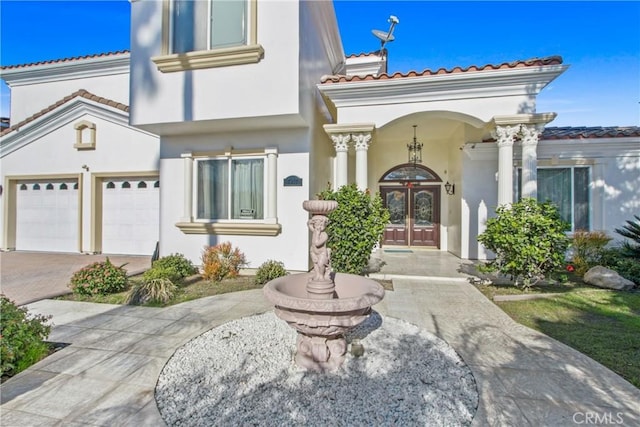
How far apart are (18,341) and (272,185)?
16.9ft

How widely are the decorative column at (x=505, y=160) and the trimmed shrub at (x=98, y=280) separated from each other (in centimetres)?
844

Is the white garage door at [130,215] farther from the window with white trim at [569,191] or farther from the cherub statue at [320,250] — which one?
the window with white trim at [569,191]

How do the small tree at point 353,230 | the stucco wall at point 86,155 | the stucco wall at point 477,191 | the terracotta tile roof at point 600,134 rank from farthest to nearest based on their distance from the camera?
the stucco wall at point 86,155 < the stucco wall at point 477,191 < the terracotta tile roof at point 600,134 < the small tree at point 353,230

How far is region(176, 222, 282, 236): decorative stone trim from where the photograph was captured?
287 inches

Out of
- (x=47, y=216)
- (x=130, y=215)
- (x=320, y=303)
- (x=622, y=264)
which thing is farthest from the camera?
(x=47, y=216)

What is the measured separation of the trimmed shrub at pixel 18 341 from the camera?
9.46 ft

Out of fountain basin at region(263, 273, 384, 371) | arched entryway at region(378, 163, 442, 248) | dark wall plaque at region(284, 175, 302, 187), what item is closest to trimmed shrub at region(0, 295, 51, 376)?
fountain basin at region(263, 273, 384, 371)

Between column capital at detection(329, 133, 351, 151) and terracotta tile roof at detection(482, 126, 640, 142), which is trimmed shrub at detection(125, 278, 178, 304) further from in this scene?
terracotta tile roof at detection(482, 126, 640, 142)

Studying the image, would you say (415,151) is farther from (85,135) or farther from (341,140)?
(85,135)

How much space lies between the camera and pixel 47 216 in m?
10.2

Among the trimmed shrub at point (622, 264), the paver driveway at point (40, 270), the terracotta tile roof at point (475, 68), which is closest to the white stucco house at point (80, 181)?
the paver driveway at point (40, 270)

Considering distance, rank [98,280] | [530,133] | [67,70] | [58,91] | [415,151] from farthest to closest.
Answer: [58,91]
[67,70]
[415,151]
[530,133]
[98,280]

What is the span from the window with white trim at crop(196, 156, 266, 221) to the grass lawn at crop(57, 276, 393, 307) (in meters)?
1.77

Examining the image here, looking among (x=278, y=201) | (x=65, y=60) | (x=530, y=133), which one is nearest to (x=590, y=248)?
(x=530, y=133)
